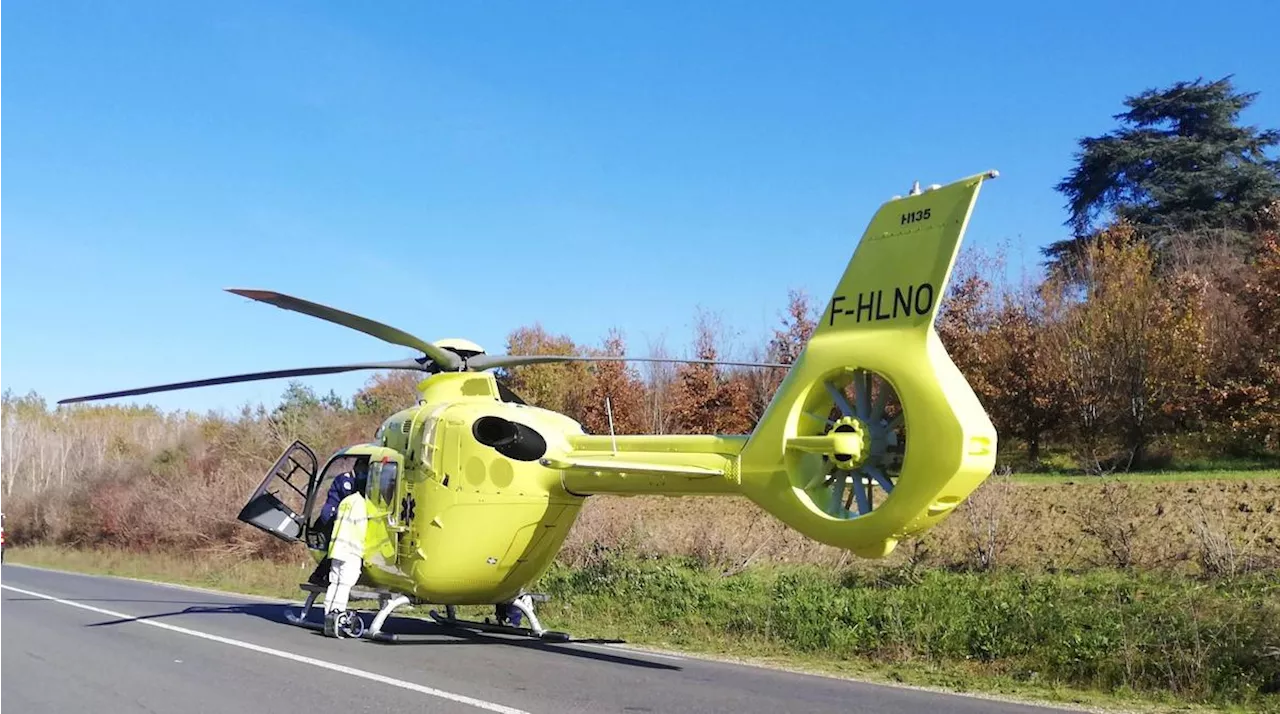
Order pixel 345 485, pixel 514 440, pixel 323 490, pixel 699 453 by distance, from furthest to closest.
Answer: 1. pixel 323 490
2. pixel 345 485
3. pixel 514 440
4. pixel 699 453

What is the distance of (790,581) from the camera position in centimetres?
1552

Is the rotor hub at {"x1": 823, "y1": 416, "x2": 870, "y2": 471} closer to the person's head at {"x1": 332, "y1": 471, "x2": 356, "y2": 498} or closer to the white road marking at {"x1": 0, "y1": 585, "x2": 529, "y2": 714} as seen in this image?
the white road marking at {"x1": 0, "y1": 585, "x2": 529, "y2": 714}

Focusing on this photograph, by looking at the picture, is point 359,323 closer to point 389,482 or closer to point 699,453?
point 389,482

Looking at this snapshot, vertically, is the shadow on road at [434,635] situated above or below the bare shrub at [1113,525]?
below

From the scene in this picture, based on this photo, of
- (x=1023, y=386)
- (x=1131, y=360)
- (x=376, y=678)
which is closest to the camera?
(x=376, y=678)

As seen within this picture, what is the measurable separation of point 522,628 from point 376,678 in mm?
4204

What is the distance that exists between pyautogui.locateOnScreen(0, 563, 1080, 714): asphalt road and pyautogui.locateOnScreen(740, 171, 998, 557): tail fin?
170cm

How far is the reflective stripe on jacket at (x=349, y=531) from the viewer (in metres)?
→ 12.5

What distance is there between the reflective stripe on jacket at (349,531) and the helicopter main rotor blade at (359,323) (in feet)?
6.72

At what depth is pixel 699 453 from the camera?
10.1 metres

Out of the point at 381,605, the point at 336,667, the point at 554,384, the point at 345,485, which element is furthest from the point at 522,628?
the point at 554,384

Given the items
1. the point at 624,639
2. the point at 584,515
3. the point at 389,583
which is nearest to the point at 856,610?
the point at 624,639

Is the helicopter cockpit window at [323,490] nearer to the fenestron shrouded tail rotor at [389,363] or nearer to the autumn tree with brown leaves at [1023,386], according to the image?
the fenestron shrouded tail rotor at [389,363]

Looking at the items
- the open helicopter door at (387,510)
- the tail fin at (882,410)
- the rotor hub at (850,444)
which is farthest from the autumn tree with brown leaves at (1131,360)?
the open helicopter door at (387,510)
